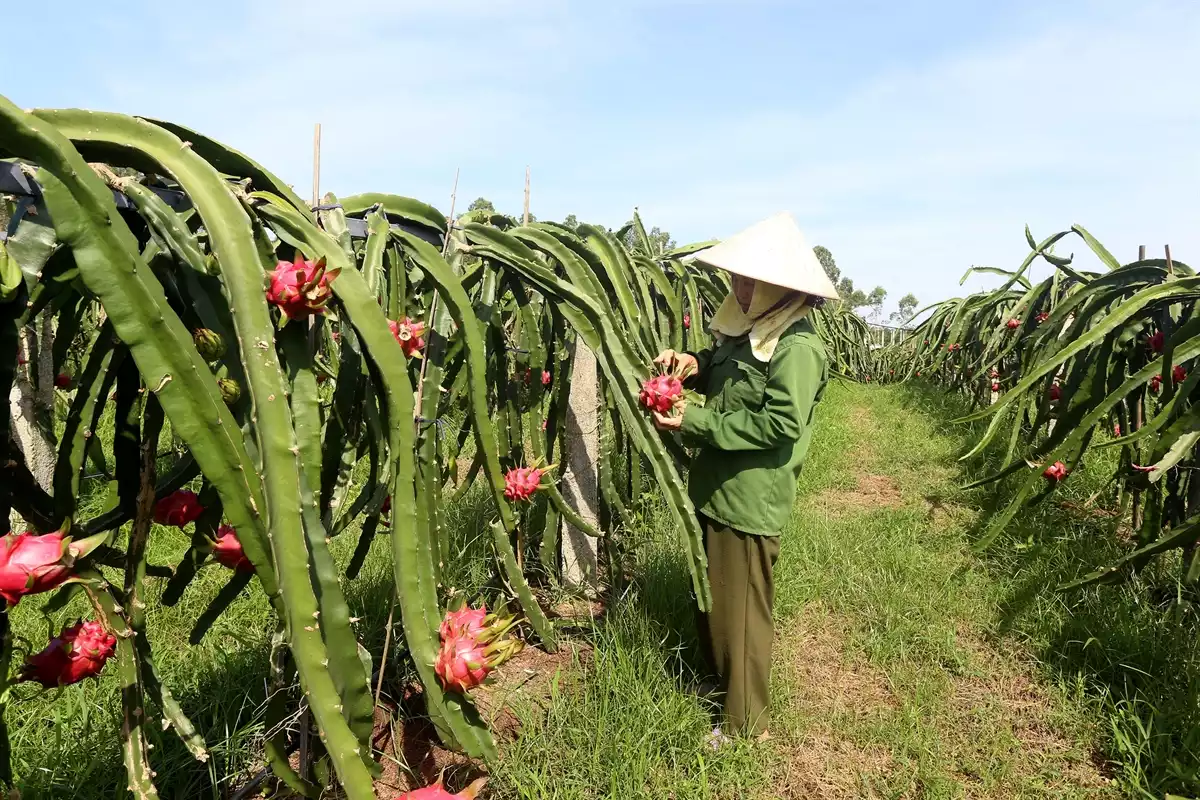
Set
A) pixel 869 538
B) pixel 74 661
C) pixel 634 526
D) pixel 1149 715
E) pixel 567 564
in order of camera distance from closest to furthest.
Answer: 1. pixel 74 661
2. pixel 1149 715
3. pixel 567 564
4. pixel 634 526
5. pixel 869 538

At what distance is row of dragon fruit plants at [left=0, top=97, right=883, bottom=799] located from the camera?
701mm

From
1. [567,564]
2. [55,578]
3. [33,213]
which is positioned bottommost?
[567,564]

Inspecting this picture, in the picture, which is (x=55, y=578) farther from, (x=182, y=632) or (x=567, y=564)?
(x=567, y=564)

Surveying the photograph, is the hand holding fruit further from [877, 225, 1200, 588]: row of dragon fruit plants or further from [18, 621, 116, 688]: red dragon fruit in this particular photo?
[18, 621, 116, 688]: red dragon fruit

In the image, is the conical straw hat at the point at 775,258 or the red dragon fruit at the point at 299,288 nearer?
the red dragon fruit at the point at 299,288

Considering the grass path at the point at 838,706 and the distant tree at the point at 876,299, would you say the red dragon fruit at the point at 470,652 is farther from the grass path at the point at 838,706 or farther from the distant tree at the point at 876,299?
the distant tree at the point at 876,299

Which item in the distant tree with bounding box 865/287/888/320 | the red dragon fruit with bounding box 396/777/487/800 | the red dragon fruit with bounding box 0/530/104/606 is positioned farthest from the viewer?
the distant tree with bounding box 865/287/888/320

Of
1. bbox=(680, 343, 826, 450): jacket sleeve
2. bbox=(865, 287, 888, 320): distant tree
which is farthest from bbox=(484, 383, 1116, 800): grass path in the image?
bbox=(865, 287, 888, 320): distant tree

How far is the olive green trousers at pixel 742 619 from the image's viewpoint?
1903 millimetres

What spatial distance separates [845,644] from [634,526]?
3.10 feet

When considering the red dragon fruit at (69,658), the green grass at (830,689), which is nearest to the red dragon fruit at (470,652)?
the red dragon fruit at (69,658)

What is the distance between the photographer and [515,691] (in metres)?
2.04

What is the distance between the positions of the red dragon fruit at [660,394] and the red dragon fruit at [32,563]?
1.13m

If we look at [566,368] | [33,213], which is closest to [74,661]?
[33,213]
